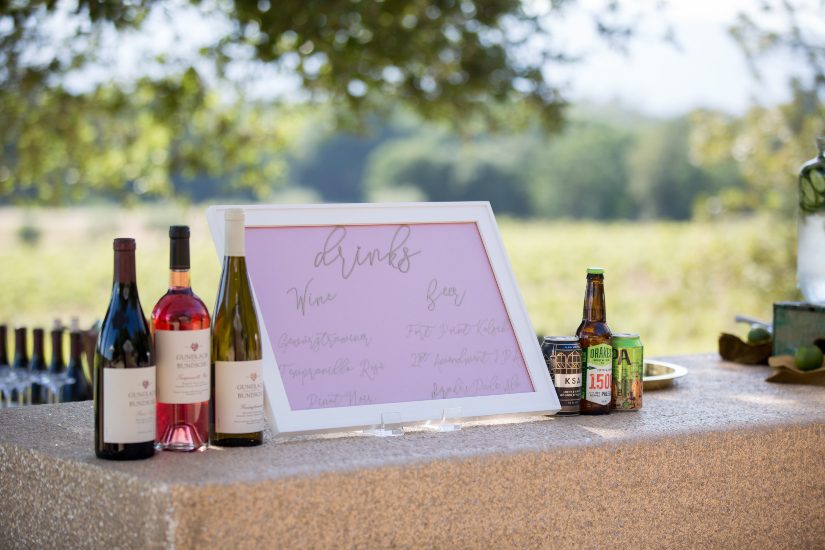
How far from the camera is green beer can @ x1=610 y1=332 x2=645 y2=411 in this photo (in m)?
1.58

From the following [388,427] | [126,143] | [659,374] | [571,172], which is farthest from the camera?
[571,172]

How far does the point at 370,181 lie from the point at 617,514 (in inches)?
1092

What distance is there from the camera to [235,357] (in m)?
1.33

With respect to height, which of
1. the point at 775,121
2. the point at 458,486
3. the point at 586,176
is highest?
the point at 586,176

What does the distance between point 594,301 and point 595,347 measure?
0.24ft

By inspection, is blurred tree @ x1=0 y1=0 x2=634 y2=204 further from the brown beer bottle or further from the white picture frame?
the brown beer bottle

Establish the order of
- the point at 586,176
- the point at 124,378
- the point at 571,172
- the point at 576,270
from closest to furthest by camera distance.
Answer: the point at 124,378
the point at 576,270
the point at 571,172
the point at 586,176

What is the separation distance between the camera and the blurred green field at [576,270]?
12.0m

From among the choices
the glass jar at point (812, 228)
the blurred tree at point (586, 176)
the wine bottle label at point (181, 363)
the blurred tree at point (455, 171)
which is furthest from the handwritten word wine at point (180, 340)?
the blurred tree at point (455, 171)

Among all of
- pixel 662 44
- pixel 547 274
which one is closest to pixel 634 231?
pixel 547 274

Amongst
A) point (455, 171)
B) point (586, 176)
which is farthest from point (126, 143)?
point (455, 171)

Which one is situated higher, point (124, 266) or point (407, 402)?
point (124, 266)

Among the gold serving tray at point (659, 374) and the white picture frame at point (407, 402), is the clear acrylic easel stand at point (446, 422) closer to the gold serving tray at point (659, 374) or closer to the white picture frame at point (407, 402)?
the white picture frame at point (407, 402)

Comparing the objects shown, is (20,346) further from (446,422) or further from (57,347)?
(446,422)
